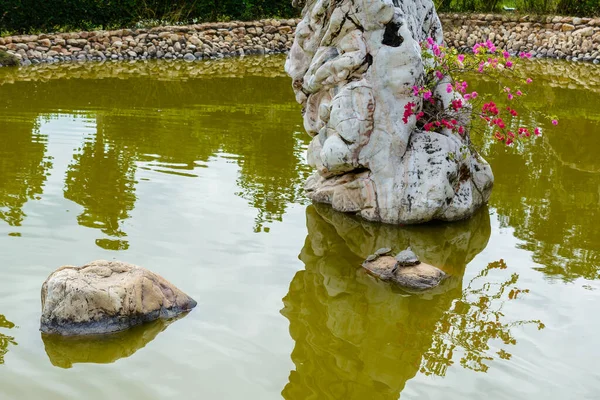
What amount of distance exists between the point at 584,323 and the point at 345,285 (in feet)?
6.30

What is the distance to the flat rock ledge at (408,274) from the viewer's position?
6.60m

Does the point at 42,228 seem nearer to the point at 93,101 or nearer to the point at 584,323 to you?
the point at 584,323

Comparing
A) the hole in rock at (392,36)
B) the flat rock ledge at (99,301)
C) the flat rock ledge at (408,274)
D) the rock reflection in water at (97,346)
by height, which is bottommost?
the rock reflection in water at (97,346)

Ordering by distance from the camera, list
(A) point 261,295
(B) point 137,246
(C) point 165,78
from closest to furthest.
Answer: (A) point 261,295 → (B) point 137,246 → (C) point 165,78

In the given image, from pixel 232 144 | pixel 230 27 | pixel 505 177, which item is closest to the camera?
pixel 505 177

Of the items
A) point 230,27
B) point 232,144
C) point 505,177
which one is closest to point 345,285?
point 505,177

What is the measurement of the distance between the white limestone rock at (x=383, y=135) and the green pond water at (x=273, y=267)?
0.26m

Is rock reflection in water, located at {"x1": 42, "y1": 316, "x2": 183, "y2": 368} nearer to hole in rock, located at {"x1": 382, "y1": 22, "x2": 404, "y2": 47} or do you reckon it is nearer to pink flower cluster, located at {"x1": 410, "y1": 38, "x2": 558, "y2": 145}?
pink flower cluster, located at {"x1": 410, "y1": 38, "x2": 558, "y2": 145}

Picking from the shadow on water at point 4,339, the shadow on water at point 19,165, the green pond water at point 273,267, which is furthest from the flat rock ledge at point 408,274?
the shadow on water at point 19,165

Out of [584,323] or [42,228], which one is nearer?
[584,323]

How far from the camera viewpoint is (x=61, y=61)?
19.2 meters

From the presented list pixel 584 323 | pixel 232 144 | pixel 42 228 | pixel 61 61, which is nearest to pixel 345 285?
pixel 584 323

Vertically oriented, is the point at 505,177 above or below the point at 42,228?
above

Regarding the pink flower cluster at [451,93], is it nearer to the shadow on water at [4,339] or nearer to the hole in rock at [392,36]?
the hole in rock at [392,36]
